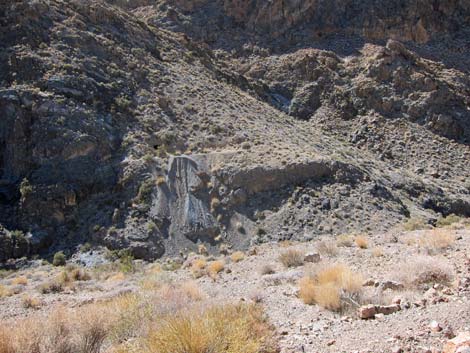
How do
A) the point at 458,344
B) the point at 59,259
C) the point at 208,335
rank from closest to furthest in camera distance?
1. the point at 458,344
2. the point at 208,335
3. the point at 59,259

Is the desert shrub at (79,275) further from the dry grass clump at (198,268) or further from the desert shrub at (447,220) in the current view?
the desert shrub at (447,220)

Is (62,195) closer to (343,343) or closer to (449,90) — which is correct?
(343,343)

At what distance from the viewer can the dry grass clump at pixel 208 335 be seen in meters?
6.16

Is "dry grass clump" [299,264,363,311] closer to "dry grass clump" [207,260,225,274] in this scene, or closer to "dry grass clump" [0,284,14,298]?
"dry grass clump" [207,260,225,274]

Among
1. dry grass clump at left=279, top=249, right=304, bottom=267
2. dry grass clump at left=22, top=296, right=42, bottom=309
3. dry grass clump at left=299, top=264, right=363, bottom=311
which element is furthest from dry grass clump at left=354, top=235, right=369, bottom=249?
dry grass clump at left=22, top=296, right=42, bottom=309

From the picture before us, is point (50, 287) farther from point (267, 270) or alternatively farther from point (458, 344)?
point (458, 344)

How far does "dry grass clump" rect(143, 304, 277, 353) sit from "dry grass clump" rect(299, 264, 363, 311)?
4.58ft

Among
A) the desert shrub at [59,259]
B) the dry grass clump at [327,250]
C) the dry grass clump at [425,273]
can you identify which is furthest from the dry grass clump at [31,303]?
the dry grass clump at [425,273]

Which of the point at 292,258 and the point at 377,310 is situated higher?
the point at 377,310

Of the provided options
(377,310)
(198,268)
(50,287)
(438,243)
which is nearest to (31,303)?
(50,287)

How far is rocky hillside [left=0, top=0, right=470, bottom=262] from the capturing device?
2356cm

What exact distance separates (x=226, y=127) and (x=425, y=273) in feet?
71.4

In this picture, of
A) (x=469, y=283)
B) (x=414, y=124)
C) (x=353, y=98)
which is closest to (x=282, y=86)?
(x=353, y=98)

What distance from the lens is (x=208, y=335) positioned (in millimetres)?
6254
